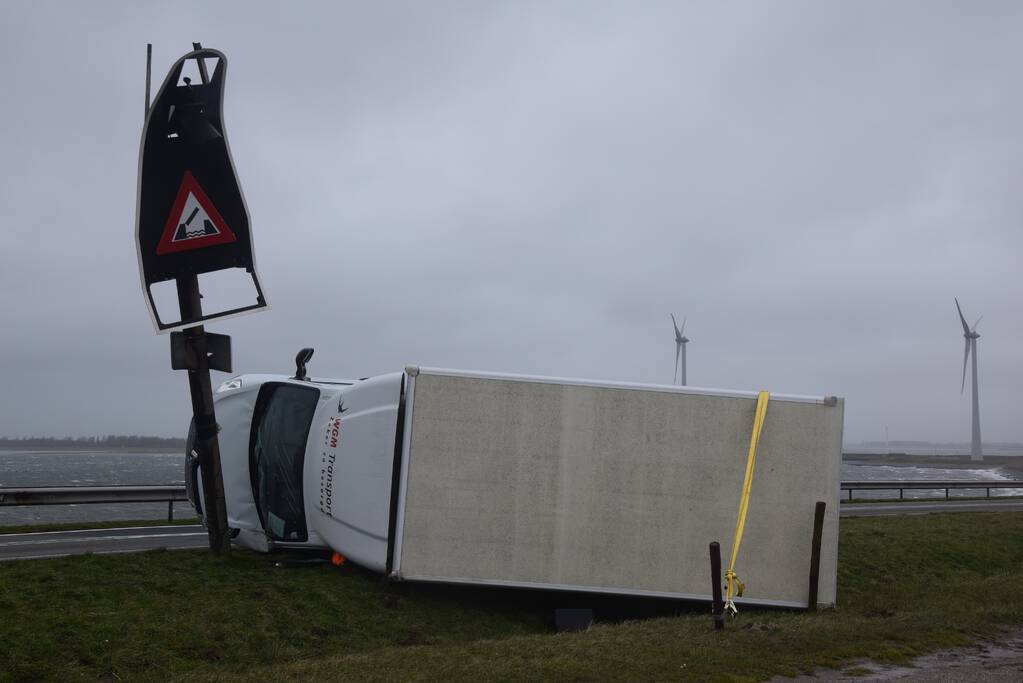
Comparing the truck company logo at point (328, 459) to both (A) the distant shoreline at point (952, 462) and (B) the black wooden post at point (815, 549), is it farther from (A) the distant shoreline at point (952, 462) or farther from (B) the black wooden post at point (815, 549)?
(A) the distant shoreline at point (952, 462)

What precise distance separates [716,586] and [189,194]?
6919 mm

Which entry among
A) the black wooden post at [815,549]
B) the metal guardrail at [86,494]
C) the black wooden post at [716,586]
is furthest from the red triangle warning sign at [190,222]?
the metal guardrail at [86,494]

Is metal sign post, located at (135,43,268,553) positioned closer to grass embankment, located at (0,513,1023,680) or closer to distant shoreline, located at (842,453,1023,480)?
grass embankment, located at (0,513,1023,680)

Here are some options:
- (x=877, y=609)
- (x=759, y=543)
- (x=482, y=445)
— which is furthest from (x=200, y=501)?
(x=877, y=609)

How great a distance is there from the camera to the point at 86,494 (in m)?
16.3

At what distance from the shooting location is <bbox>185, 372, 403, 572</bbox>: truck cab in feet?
29.4

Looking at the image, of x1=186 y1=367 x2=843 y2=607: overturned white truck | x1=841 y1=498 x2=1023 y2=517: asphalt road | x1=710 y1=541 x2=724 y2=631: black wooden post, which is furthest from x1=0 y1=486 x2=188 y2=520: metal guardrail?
x1=841 y1=498 x2=1023 y2=517: asphalt road

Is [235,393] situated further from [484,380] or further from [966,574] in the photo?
[966,574]

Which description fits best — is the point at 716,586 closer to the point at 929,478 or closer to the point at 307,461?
the point at 307,461

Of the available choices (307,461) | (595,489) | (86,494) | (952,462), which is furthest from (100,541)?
(952,462)

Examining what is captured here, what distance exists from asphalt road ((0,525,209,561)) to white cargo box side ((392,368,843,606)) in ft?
14.9

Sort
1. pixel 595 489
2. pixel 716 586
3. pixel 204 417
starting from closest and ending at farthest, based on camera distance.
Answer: pixel 716 586 → pixel 595 489 → pixel 204 417

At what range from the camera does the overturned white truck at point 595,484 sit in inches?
337

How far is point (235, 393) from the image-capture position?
10.9 meters
